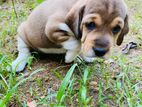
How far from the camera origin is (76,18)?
13.5 feet

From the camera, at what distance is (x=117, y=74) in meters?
4.67

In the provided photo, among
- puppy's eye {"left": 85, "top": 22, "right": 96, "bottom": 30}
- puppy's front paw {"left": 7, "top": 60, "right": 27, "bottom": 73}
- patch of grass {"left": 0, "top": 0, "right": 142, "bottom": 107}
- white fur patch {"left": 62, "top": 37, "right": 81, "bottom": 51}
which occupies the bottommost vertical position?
patch of grass {"left": 0, "top": 0, "right": 142, "bottom": 107}

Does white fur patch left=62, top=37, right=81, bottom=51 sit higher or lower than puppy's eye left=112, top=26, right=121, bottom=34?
lower

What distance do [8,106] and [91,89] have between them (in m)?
0.83

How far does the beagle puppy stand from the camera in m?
3.96

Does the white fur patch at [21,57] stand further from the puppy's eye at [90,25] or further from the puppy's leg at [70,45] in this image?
the puppy's eye at [90,25]

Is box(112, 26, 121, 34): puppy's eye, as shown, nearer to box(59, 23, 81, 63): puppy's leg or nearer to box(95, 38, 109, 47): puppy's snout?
box(95, 38, 109, 47): puppy's snout

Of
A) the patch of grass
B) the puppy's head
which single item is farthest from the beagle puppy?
the patch of grass

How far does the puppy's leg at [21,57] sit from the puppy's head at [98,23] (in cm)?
86

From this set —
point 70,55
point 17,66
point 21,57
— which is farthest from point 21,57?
point 70,55

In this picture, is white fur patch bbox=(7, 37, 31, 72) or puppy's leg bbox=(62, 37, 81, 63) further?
white fur patch bbox=(7, 37, 31, 72)

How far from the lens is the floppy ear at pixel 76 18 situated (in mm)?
4105

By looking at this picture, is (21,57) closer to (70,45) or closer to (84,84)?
(70,45)

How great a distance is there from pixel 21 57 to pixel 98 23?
1.25 meters
